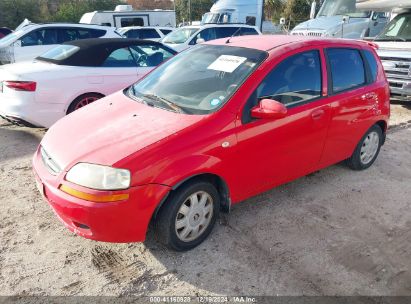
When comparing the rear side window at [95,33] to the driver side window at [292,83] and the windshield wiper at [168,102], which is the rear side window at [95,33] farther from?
the driver side window at [292,83]

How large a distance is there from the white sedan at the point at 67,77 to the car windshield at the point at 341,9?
28.8 ft

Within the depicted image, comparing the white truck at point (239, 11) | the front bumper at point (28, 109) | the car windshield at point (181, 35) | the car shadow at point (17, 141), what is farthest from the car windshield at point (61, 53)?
the white truck at point (239, 11)

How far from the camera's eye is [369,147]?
15.0 ft

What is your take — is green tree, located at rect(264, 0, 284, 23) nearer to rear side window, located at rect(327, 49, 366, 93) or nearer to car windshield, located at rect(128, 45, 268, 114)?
rear side window, located at rect(327, 49, 366, 93)

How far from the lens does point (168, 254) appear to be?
299 cm

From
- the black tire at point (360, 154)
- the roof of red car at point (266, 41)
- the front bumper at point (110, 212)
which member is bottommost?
the black tire at point (360, 154)

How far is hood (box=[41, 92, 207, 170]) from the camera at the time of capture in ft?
8.73

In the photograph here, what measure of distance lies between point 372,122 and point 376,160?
0.89m

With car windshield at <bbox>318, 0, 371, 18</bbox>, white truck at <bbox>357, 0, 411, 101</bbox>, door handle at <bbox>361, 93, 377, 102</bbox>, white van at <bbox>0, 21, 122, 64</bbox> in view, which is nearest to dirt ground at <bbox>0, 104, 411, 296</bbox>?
door handle at <bbox>361, 93, 377, 102</bbox>

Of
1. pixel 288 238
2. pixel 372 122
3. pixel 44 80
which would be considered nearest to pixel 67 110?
pixel 44 80

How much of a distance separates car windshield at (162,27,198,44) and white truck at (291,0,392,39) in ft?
12.3

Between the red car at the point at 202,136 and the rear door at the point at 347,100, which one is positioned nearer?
the red car at the point at 202,136

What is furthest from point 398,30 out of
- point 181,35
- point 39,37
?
point 39,37

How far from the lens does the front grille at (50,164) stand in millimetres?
2764
